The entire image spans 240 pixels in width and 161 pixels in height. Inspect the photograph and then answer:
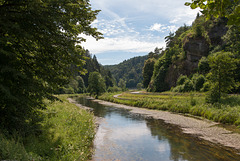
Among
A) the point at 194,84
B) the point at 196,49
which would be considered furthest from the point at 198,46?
the point at 194,84

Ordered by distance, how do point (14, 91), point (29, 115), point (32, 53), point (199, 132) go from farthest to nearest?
point (199, 132)
point (32, 53)
point (29, 115)
point (14, 91)

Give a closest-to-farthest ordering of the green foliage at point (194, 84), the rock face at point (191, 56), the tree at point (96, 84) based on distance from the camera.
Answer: the green foliage at point (194, 84) < the rock face at point (191, 56) < the tree at point (96, 84)

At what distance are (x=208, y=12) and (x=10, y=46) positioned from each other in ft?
27.3

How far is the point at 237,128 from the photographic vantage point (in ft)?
67.9

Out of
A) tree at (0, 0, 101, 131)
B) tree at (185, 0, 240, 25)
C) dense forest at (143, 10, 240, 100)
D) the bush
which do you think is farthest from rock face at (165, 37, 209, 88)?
tree at (185, 0, 240, 25)

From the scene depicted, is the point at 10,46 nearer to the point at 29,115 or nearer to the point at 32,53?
the point at 32,53

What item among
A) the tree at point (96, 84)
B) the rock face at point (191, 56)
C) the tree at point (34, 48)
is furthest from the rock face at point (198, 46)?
the tree at point (34, 48)

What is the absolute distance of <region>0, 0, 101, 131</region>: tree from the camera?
7609 mm

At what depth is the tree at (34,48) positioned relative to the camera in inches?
300

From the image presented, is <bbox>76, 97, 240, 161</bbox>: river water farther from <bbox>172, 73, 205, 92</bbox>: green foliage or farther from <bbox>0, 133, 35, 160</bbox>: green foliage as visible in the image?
<bbox>172, 73, 205, 92</bbox>: green foliage

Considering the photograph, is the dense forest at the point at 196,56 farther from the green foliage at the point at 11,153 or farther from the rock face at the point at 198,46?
the green foliage at the point at 11,153

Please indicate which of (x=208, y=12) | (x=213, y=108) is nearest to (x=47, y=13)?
(x=208, y=12)

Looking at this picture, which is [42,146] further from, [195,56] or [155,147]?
[195,56]

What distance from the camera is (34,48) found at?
9.33 meters
